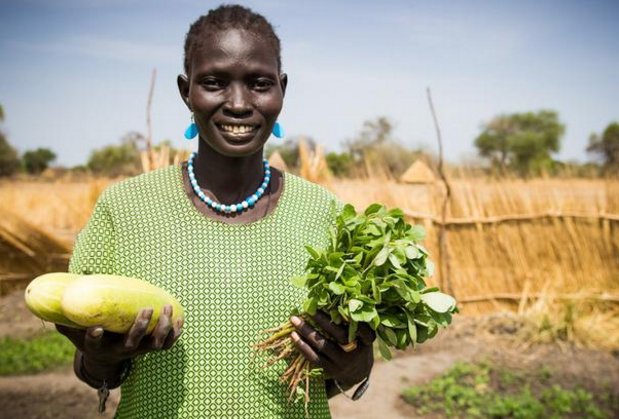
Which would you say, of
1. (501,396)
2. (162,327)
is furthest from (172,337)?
(501,396)

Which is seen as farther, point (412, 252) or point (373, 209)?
point (373, 209)

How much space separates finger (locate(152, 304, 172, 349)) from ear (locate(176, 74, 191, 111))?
28.9 inches

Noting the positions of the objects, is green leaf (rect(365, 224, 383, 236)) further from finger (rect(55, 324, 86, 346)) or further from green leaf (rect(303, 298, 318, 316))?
finger (rect(55, 324, 86, 346))

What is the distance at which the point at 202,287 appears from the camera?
1.72 metres

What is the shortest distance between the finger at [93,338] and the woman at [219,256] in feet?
0.31

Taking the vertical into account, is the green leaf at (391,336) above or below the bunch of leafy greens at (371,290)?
below

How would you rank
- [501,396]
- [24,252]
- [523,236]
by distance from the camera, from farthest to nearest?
[24,252]
[523,236]
[501,396]

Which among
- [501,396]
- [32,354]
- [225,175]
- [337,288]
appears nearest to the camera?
[337,288]

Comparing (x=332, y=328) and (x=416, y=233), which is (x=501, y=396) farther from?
(x=332, y=328)

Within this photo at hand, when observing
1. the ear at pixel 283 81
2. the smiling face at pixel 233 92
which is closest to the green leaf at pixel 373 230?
the smiling face at pixel 233 92

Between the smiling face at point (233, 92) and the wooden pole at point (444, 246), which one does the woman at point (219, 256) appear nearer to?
the smiling face at point (233, 92)

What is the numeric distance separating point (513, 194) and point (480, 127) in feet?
172

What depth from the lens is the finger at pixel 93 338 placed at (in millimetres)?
1477

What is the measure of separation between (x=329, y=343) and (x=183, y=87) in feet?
3.07
